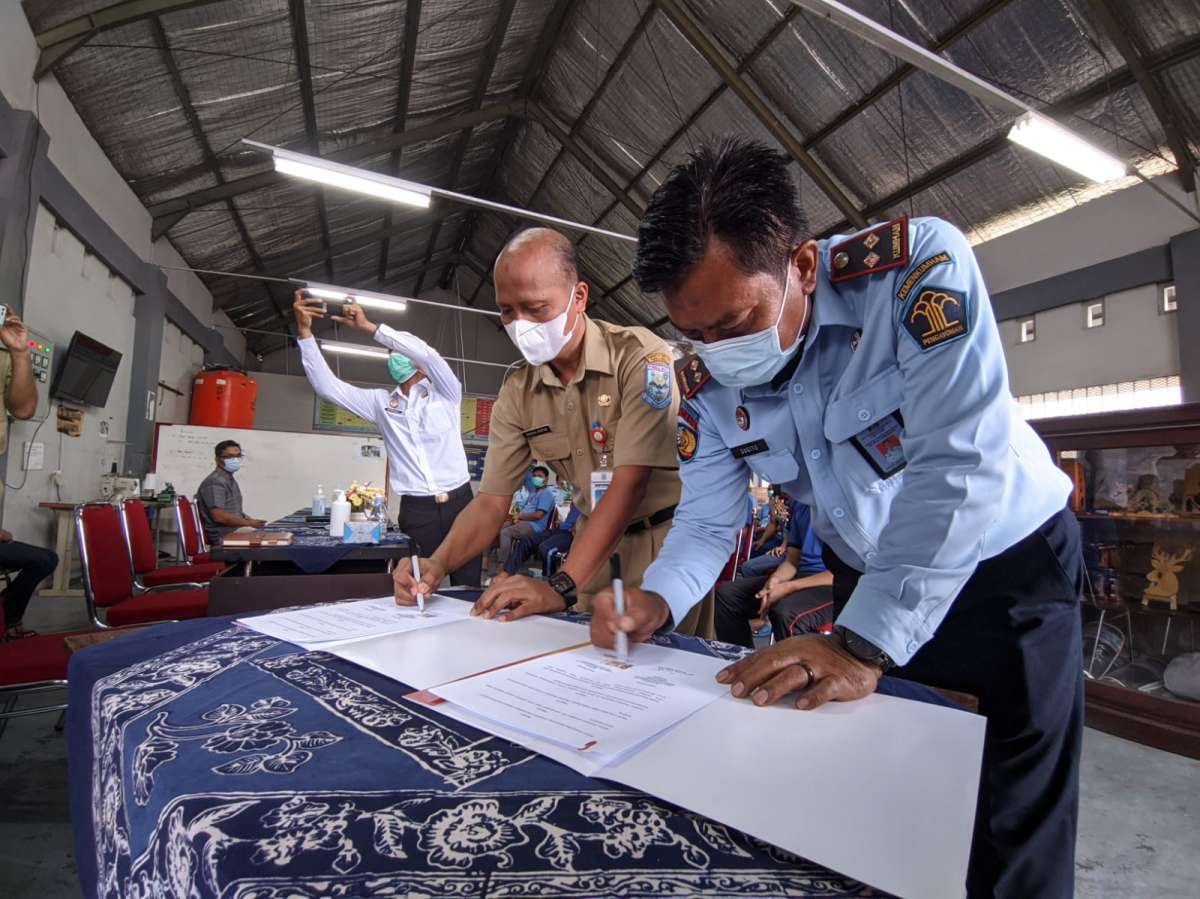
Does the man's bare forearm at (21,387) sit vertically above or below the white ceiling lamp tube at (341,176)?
below

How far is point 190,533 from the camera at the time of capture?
430 cm

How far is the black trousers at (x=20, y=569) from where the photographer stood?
9.94 feet

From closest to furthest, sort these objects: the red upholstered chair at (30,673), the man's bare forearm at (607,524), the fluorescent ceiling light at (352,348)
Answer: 1. the man's bare forearm at (607,524)
2. the red upholstered chair at (30,673)
3. the fluorescent ceiling light at (352,348)

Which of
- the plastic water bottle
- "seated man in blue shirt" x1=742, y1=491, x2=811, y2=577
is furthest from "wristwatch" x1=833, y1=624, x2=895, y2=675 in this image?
the plastic water bottle

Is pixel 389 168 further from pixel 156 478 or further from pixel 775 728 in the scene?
pixel 775 728

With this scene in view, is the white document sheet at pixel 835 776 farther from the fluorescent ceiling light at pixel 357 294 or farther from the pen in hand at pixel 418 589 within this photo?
the fluorescent ceiling light at pixel 357 294

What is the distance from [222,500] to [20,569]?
206cm

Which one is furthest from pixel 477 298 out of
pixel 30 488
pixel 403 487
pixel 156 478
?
pixel 403 487

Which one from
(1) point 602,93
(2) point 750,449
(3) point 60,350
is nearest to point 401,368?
(2) point 750,449

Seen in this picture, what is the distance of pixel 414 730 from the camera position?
1.79 ft

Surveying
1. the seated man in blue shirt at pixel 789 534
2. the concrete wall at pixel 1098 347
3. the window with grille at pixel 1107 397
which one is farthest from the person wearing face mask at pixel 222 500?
the concrete wall at pixel 1098 347

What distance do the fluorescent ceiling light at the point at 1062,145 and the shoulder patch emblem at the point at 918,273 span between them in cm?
393

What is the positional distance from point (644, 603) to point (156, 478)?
26.8 feet

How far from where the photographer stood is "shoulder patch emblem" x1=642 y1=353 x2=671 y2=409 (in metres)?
1.30
